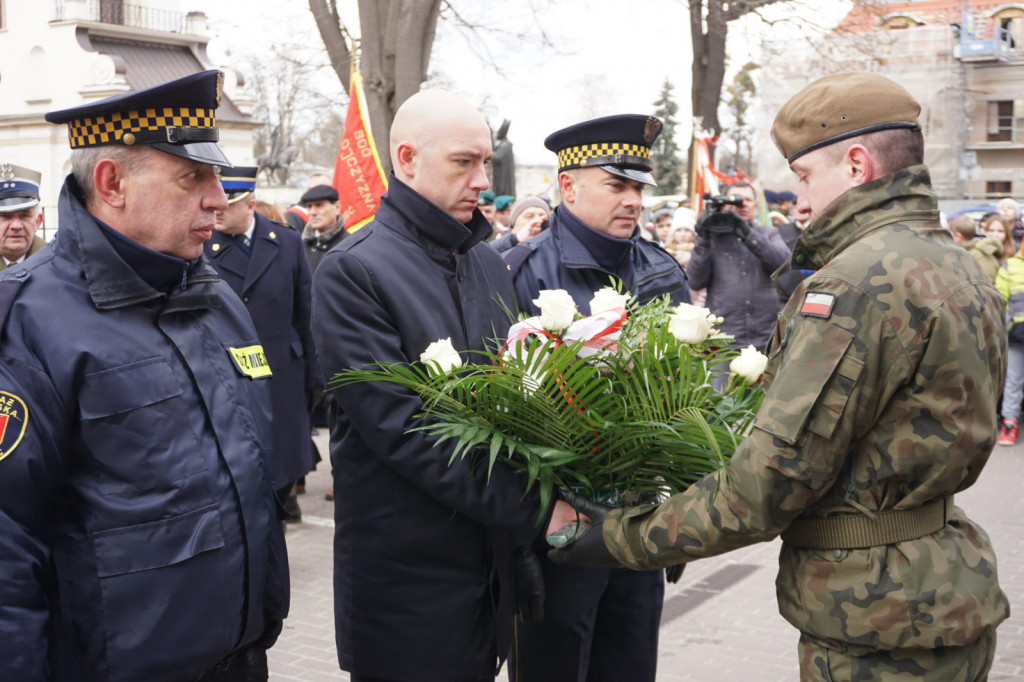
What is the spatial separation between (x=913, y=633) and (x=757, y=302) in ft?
21.2

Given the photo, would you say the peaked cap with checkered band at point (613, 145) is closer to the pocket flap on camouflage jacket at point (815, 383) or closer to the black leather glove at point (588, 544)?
the black leather glove at point (588, 544)

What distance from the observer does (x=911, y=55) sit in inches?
1571

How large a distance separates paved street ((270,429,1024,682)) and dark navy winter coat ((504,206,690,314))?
6.52 feet

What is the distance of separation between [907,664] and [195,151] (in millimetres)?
2087

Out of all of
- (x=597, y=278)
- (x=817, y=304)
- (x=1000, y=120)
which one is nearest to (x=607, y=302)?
(x=817, y=304)

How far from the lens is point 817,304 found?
2.39 metres

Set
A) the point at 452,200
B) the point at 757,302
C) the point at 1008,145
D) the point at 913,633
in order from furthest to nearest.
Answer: the point at 1008,145 → the point at 757,302 → the point at 452,200 → the point at 913,633

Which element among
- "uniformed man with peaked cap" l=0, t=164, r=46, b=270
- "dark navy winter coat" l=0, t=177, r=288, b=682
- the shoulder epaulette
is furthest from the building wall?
the shoulder epaulette

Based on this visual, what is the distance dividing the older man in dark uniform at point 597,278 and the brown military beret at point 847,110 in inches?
57.6

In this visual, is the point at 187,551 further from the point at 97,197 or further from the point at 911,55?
the point at 911,55

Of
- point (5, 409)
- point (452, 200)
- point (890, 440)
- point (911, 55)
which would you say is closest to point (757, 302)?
point (452, 200)

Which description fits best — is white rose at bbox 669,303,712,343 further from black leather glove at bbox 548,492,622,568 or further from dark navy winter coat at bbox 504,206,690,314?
dark navy winter coat at bbox 504,206,690,314

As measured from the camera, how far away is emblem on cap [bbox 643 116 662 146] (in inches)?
166

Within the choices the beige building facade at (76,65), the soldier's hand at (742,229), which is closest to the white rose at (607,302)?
the soldier's hand at (742,229)
